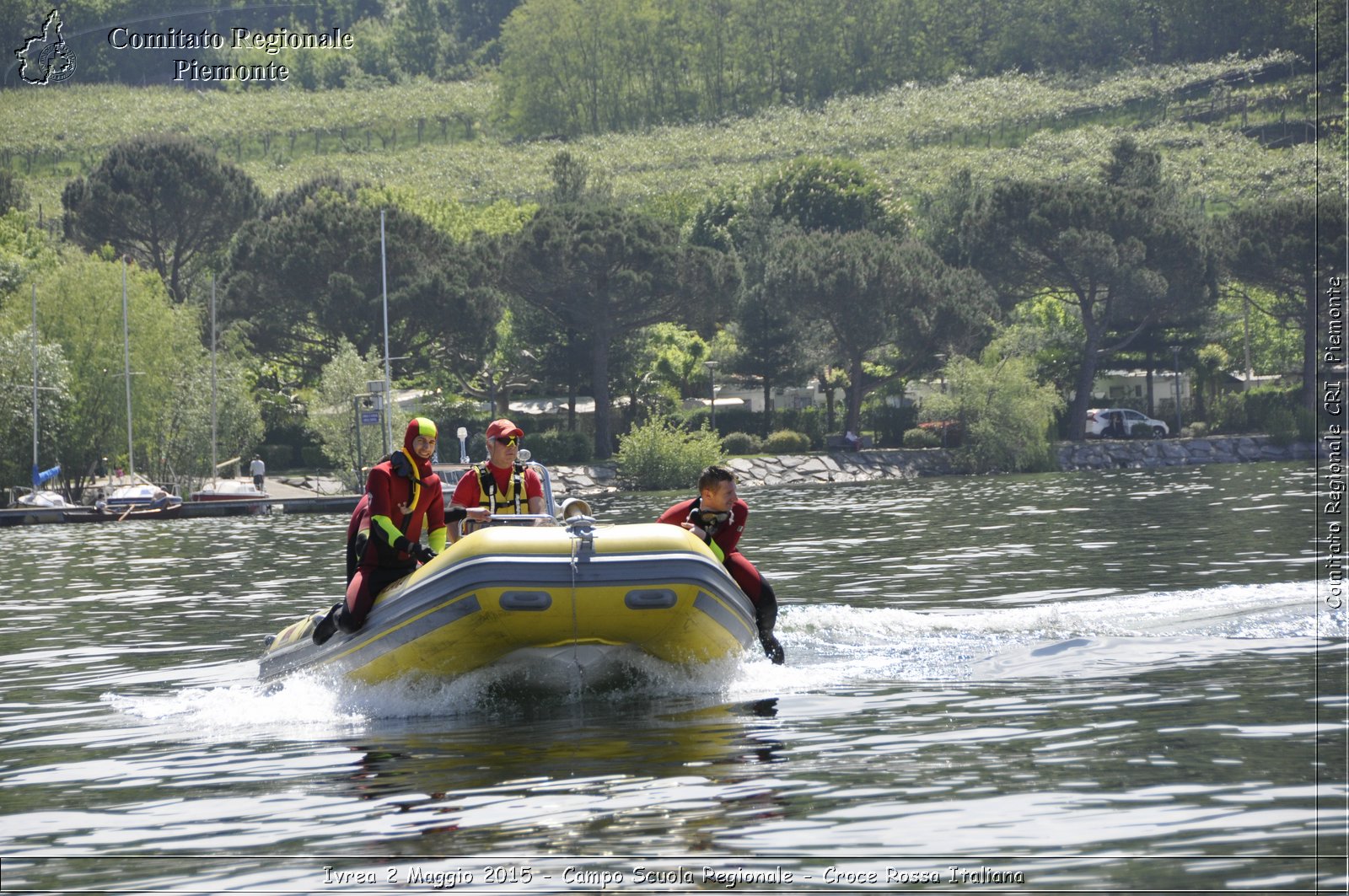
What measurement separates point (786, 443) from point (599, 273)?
10.7 metres

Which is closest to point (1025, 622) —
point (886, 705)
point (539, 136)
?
point (886, 705)

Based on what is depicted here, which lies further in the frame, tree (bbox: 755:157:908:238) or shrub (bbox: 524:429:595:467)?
tree (bbox: 755:157:908:238)

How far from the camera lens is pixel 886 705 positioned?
473 inches

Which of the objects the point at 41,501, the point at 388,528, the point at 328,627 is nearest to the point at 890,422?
the point at 41,501

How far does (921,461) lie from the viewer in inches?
2798

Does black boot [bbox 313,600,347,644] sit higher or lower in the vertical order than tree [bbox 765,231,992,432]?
lower

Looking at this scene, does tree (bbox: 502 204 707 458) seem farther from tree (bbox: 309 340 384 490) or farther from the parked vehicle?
the parked vehicle

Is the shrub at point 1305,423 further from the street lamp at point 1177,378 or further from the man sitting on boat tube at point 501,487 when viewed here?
the man sitting on boat tube at point 501,487

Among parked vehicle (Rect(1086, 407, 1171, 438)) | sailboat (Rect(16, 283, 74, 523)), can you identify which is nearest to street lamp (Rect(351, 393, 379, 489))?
sailboat (Rect(16, 283, 74, 523))

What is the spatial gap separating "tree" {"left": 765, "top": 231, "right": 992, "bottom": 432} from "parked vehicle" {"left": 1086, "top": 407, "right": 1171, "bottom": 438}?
323 inches

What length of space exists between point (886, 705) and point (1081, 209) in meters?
69.1

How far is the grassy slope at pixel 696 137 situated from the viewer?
131 metres

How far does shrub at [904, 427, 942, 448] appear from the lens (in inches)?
2913

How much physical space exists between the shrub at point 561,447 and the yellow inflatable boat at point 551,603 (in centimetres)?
5435
